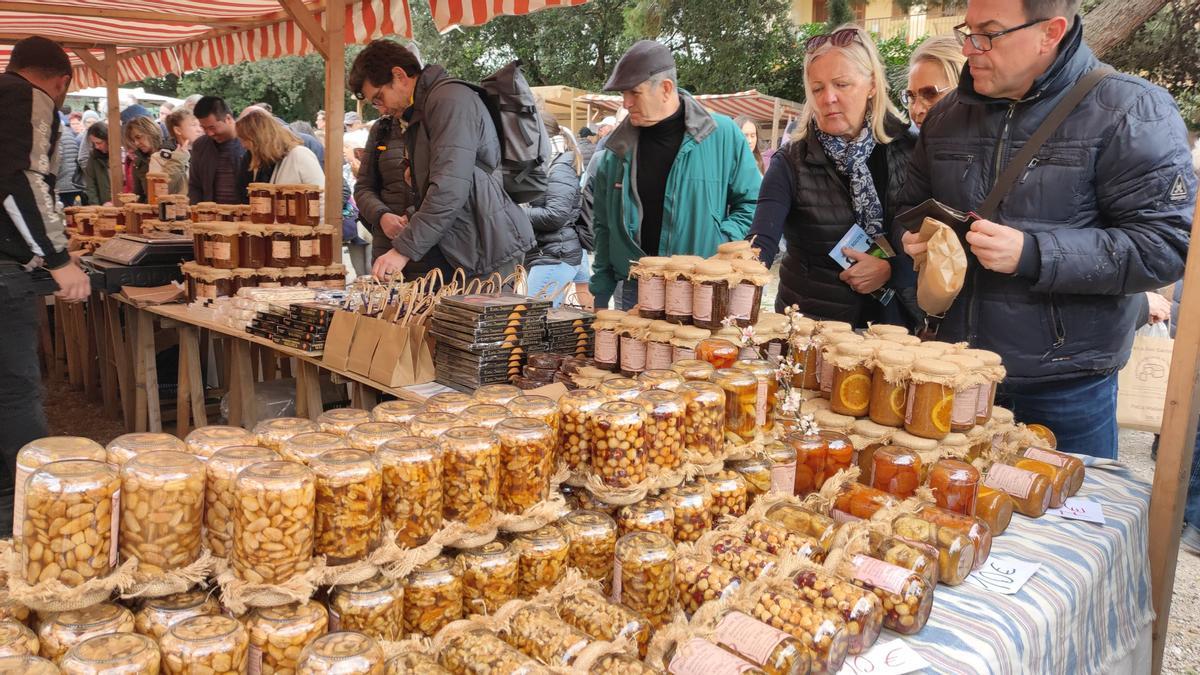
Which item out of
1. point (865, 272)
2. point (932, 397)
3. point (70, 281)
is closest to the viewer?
point (932, 397)

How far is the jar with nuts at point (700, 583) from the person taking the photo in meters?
1.31

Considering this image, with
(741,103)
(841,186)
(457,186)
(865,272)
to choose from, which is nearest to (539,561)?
(865,272)

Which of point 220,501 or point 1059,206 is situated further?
point 1059,206

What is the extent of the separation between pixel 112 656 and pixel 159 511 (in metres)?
0.20

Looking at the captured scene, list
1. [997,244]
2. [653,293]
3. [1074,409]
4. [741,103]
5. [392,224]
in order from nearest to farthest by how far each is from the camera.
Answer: [997,244], [1074,409], [653,293], [392,224], [741,103]

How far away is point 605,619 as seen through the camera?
1.19 m

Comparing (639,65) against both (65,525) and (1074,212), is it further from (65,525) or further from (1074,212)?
(65,525)

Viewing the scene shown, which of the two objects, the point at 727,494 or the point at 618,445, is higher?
the point at 618,445

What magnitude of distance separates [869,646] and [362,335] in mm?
2145

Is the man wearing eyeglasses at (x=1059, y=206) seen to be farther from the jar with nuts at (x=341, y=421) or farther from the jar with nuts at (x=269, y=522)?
the jar with nuts at (x=269, y=522)

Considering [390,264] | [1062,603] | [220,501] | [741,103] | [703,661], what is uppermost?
[741,103]

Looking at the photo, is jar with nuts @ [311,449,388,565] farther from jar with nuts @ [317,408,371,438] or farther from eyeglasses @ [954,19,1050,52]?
eyeglasses @ [954,19,1050,52]

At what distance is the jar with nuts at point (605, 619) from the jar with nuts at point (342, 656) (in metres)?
0.30

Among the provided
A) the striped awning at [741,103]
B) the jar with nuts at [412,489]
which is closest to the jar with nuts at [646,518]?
the jar with nuts at [412,489]
